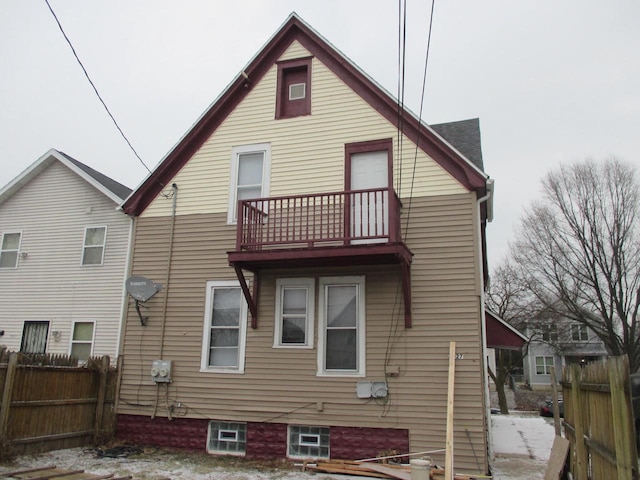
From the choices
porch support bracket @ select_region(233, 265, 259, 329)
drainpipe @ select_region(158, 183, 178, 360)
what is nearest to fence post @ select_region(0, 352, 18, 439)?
drainpipe @ select_region(158, 183, 178, 360)

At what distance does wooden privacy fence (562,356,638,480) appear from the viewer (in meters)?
4.17

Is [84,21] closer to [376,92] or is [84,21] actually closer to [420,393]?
[376,92]

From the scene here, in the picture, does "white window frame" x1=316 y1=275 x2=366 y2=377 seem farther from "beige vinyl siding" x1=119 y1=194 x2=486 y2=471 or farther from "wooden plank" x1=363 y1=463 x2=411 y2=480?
"wooden plank" x1=363 y1=463 x2=411 y2=480

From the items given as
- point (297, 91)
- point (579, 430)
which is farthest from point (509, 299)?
point (579, 430)

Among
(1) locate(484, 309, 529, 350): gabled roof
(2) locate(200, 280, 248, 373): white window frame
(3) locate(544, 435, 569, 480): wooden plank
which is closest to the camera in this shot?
(3) locate(544, 435, 569, 480): wooden plank

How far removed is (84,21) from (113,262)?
6099 millimetres

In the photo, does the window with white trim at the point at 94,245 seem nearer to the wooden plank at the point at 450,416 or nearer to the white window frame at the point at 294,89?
the white window frame at the point at 294,89

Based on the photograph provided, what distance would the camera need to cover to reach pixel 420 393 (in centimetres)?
971

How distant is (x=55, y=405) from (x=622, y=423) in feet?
Answer: 33.4

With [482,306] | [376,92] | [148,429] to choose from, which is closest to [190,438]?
[148,429]

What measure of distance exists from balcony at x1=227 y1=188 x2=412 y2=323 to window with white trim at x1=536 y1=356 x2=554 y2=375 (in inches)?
1808

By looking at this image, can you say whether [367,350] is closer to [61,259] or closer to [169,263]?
[169,263]

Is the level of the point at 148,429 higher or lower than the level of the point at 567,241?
lower

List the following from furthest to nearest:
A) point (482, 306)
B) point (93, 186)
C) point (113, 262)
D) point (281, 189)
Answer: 1. point (93, 186)
2. point (113, 262)
3. point (281, 189)
4. point (482, 306)
